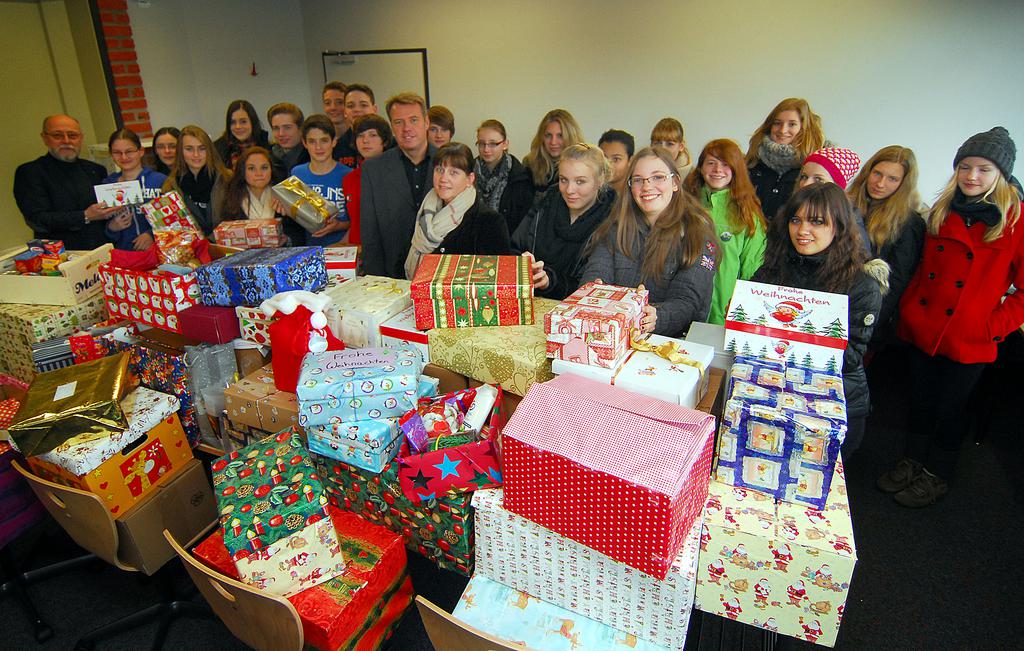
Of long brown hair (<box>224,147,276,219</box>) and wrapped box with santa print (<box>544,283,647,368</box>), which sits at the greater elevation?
long brown hair (<box>224,147,276,219</box>)

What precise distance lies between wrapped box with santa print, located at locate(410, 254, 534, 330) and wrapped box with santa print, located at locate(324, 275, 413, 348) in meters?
0.18

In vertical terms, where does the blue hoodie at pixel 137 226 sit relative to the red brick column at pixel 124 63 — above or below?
below

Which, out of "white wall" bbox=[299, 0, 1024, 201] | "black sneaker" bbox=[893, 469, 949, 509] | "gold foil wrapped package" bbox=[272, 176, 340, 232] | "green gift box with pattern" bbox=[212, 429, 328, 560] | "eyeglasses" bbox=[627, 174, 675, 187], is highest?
"white wall" bbox=[299, 0, 1024, 201]

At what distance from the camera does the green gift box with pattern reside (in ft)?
4.53

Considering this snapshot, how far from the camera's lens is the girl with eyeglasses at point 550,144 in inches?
134

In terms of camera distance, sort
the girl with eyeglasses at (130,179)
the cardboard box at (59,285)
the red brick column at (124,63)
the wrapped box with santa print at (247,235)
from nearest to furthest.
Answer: the cardboard box at (59,285) < the wrapped box with santa print at (247,235) < the girl with eyeglasses at (130,179) < the red brick column at (124,63)

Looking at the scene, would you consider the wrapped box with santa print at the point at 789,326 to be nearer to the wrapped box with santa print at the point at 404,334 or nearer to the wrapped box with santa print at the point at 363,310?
the wrapped box with santa print at the point at 404,334

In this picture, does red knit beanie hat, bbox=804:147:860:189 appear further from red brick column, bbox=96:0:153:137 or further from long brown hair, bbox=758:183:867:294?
red brick column, bbox=96:0:153:137

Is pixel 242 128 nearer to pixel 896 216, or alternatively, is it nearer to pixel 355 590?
pixel 355 590

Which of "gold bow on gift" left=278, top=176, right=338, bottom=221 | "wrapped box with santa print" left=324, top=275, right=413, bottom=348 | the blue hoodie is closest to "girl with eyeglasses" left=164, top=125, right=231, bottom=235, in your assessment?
the blue hoodie

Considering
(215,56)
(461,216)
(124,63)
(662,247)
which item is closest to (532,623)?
(662,247)

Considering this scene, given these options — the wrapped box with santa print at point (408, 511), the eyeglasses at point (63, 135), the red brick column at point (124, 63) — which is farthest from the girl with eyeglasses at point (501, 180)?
the red brick column at point (124, 63)

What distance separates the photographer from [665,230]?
79.0 inches

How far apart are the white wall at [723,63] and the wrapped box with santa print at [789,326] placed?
145 inches
